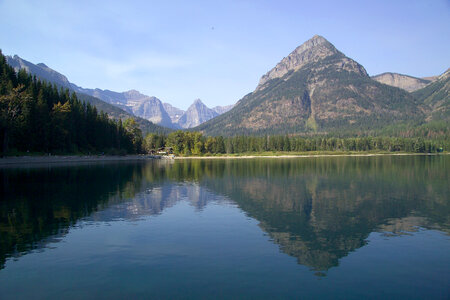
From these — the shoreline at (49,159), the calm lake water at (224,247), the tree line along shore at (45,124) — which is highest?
the tree line along shore at (45,124)

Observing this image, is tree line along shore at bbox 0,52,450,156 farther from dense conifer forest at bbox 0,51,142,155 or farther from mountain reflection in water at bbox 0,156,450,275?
mountain reflection in water at bbox 0,156,450,275

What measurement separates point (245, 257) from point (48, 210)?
893 inches

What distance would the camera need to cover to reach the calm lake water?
15.1 meters

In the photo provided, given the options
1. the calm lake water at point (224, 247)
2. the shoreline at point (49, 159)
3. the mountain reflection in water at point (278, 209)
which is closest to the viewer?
the calm lake water at point (224, 247)

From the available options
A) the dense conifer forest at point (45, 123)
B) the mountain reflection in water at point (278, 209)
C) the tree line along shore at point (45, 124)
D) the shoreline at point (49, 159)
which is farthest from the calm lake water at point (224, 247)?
the dense conifer forest at point (45, 123)

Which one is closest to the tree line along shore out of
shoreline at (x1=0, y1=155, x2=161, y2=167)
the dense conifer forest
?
the dense conifer forest

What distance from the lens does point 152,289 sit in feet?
48.6

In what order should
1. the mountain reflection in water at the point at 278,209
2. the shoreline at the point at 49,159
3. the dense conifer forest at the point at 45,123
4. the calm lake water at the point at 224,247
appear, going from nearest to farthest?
the calm lake water at the point at 224,247 → the mountain reflection in water at the point at 278,209 → the shoreline at the point at 49,159 → the dense conifer forest at the point at 45,123

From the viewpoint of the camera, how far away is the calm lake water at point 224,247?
595 inches

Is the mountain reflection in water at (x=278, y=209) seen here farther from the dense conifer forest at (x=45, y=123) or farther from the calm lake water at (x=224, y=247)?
the dense conifer forest at (x=45, y=123)

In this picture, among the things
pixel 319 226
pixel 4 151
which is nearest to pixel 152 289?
pixel 319 226

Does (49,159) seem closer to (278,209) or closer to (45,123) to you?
(45,123)

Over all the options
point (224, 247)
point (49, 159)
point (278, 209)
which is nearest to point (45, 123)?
point (49, 159)

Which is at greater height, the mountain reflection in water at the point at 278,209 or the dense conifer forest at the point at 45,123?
the dense conifer forest at the point at 45,123
